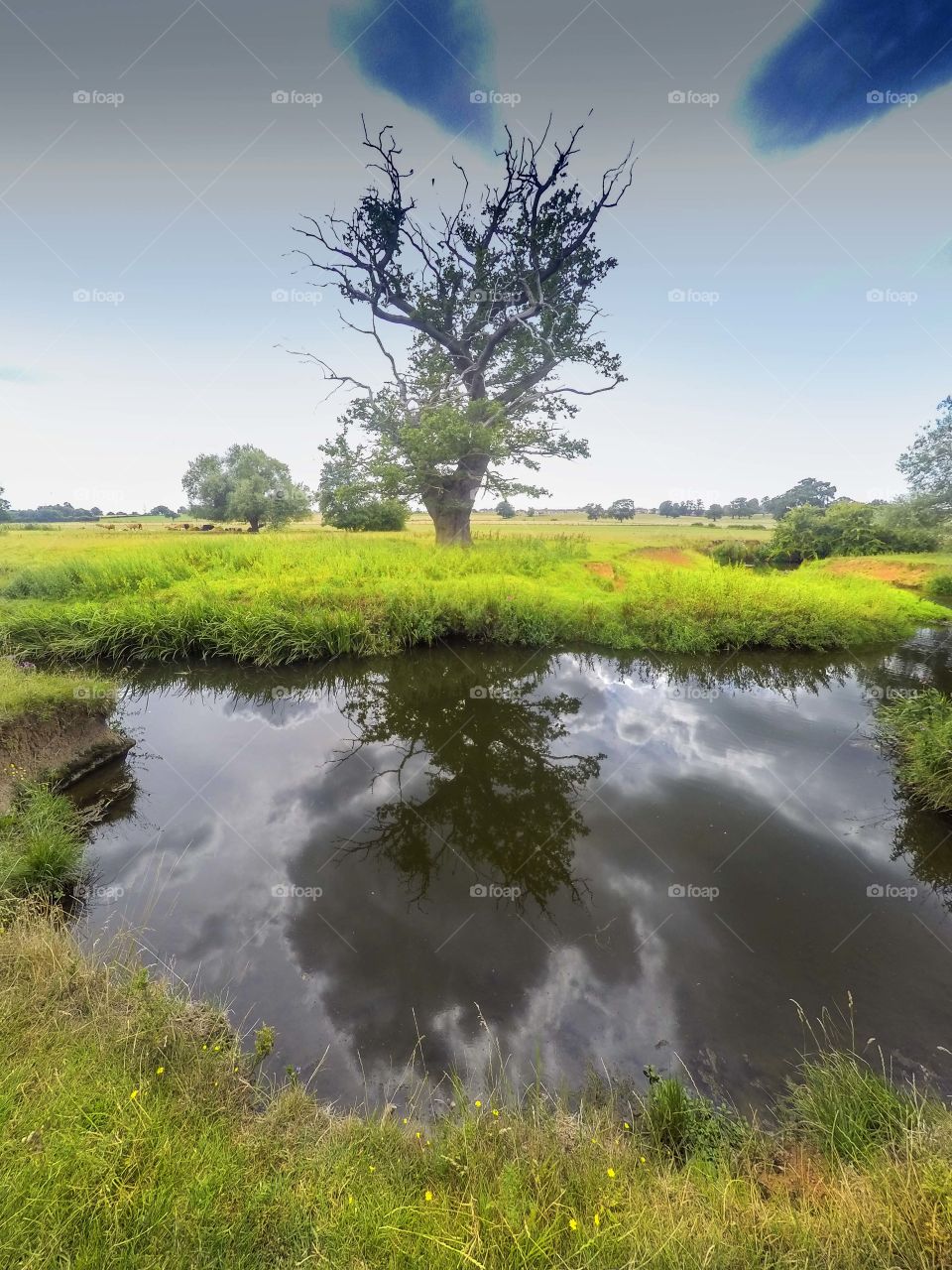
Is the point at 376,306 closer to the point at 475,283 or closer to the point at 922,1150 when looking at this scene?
the point at 475,283

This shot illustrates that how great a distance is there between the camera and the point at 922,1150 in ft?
7.77

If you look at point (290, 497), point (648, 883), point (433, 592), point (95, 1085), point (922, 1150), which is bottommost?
point (648, 883)

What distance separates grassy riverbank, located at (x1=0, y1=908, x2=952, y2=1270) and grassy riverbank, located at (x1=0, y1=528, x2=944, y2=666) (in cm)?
928

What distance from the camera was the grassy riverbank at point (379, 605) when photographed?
464 inches

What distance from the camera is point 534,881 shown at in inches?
205

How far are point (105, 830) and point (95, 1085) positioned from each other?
4398 millimetres

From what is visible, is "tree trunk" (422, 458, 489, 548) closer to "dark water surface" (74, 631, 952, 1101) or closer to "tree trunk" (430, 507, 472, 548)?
"tree trunk" (430, 507, 472, 548)

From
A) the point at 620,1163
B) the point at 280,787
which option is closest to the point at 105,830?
the point at 280,787
